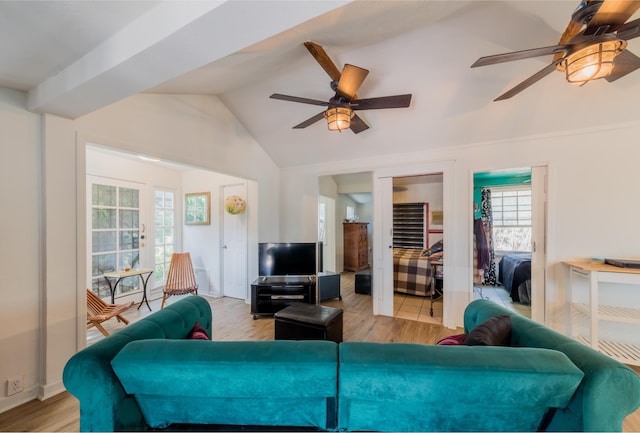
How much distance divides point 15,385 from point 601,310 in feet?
16.0

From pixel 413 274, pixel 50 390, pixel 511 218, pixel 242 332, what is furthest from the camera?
pixel 511 218

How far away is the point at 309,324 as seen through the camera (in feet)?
7.32

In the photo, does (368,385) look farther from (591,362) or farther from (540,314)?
(540,314)

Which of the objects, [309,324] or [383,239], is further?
[383,239]

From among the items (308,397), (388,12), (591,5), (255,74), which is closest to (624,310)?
(591,5)

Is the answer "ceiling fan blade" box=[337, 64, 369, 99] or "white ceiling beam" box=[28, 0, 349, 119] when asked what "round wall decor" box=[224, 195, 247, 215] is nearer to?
"white ceiling beam" box=[28, 0, 349, 119]

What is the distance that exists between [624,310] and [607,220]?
2.83ft

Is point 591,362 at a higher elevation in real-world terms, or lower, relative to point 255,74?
lower

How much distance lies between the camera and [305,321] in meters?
2.25

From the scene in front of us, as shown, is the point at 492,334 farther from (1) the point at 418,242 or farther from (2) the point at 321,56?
(1) the point at 418,242

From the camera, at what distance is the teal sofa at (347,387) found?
91cm

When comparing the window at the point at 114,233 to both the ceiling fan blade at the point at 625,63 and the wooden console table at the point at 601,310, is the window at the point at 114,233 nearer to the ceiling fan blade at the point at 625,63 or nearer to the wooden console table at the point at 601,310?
the ceiling fan blade at the point at 625,63

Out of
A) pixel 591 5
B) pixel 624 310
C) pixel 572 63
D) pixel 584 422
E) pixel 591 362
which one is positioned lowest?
pixel 624 310

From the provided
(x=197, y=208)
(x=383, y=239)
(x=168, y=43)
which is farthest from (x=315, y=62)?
(x=197, y=208)
